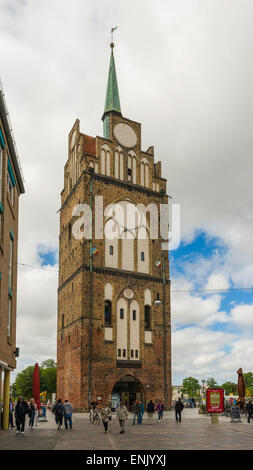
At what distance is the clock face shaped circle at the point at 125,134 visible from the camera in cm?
4794

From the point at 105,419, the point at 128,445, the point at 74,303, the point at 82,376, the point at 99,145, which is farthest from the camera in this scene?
the point at 99,145

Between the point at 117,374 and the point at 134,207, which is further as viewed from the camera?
the point at 134,207

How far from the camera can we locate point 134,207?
46.5 meters

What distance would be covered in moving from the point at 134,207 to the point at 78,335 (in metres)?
13.1

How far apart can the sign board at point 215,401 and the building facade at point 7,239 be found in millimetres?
11538

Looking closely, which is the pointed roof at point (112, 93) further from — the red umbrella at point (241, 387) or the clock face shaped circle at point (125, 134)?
the red umbrella at point (241, 387)

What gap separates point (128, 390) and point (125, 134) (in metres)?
23.8

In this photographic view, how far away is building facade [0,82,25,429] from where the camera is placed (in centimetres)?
2133

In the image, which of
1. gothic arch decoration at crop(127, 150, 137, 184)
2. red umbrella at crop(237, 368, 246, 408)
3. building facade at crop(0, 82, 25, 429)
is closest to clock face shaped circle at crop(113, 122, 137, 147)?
gothic arch decoration at crop(127, 150, 137, 184)

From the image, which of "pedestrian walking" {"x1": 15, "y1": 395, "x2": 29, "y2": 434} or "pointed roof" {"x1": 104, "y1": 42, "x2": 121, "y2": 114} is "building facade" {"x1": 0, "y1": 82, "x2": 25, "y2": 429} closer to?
"pedestrian walking" {"x1": 15, "y1": 395, "x2": 29, "y2": 434}

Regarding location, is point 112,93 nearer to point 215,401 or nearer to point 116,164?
point 116,164
